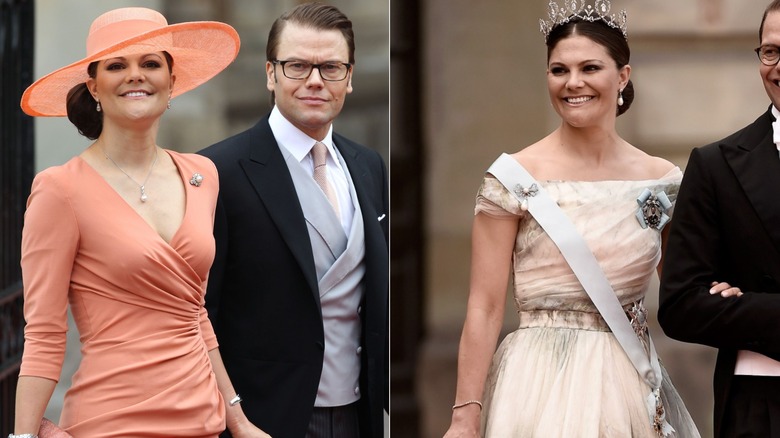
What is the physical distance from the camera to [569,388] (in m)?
3.77

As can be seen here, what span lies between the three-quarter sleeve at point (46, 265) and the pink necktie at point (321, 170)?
109cm

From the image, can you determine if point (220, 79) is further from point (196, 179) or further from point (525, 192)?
point (525, 192)

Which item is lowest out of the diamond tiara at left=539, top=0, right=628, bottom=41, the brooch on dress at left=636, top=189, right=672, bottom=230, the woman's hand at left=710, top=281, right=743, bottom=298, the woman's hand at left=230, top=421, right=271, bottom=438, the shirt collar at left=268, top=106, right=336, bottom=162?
the woman's hand at left=230, top=421, right=271, bottom=438

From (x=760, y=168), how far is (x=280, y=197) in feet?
4.77

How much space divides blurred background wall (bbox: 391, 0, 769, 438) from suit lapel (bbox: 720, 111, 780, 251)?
2.37m

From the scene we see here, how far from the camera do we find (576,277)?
379 centimetres

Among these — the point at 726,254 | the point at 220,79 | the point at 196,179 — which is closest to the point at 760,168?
the point at 726,254

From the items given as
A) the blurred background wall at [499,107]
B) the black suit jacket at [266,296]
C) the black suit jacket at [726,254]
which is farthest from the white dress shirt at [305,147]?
the blurred background wall at [499,107]

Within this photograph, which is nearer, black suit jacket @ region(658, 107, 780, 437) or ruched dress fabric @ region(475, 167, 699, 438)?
black suit jacket @ region(658, 107, 780, 437)

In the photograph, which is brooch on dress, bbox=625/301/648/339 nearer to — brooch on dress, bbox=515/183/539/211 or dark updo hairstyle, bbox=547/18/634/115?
brooch on dress, bbox=515/183/539/211

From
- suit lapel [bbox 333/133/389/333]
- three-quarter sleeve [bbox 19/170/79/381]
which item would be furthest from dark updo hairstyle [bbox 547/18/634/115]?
three-quarter sleeve [bbox 19/170/79/381]

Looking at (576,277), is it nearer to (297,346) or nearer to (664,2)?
(297,346)

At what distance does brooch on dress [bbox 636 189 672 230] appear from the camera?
12.6 feet

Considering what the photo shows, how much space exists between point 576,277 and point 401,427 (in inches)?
93.8
